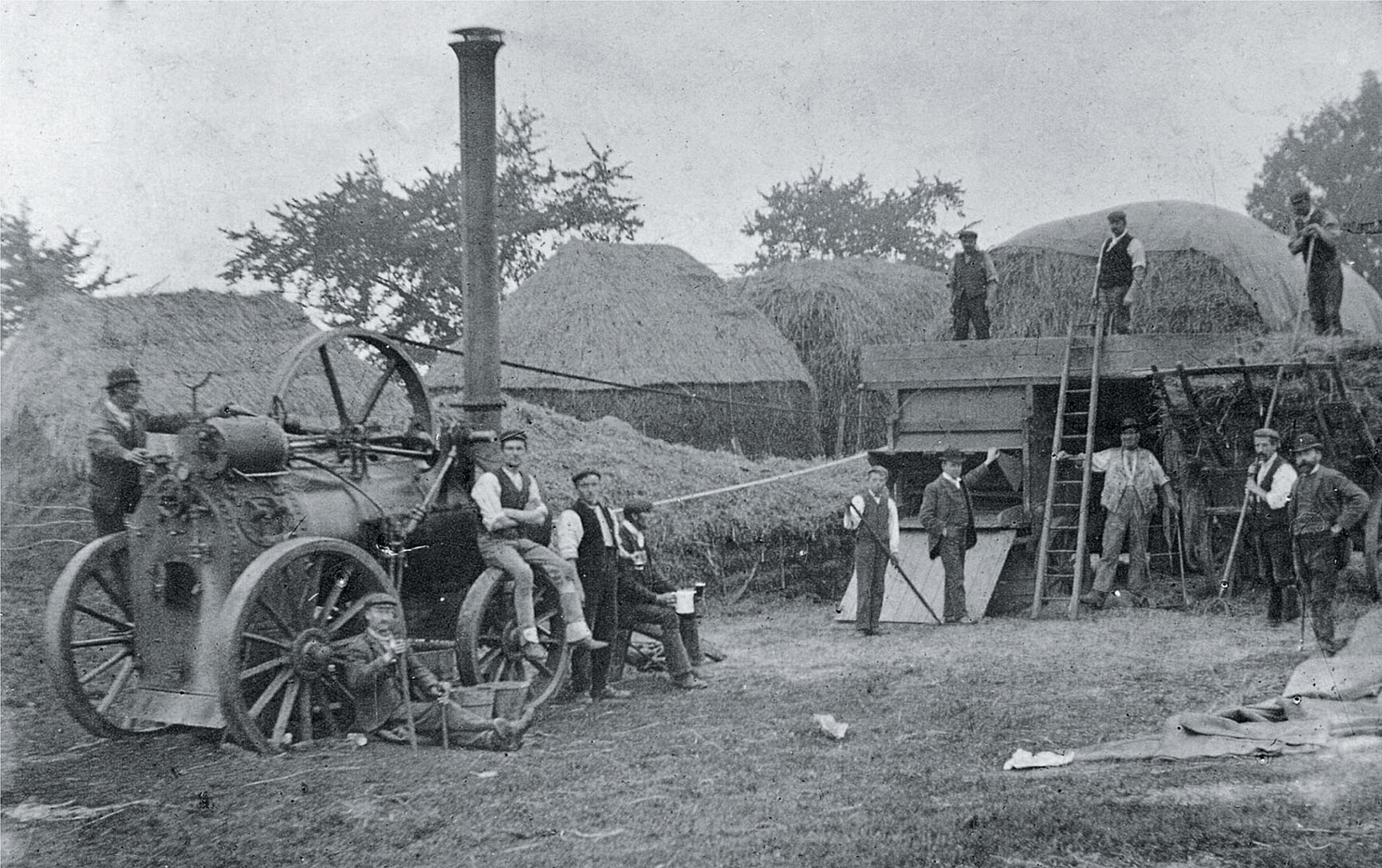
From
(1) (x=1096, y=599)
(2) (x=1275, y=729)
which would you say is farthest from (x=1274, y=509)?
(2) (x=1275, y=729)

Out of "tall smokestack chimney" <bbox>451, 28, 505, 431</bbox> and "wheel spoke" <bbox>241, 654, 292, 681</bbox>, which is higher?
"tall smokestack chimney" <bbox>451, 28, 505, 431</bbox>

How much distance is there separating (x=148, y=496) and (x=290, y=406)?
240 inches

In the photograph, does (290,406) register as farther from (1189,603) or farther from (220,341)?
(1189,603)

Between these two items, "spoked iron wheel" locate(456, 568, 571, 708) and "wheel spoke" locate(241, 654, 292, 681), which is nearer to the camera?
"wheel spoke" locate(241, 654, 292, 681)

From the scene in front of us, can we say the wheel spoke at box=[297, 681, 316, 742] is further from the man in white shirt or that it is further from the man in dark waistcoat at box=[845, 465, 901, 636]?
the man in dark waistcoat at box=[845, 465, 901, 636]

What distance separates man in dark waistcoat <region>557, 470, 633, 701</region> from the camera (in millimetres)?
9117

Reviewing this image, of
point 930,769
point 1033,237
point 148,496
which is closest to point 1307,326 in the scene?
point 1033,237

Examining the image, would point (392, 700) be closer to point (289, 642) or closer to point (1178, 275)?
point (289, 642)

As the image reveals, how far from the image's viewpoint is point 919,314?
25.3 meters

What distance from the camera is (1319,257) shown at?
1228cm

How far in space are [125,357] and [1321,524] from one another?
1063cm

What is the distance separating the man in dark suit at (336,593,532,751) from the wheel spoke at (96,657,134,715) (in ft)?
4.60

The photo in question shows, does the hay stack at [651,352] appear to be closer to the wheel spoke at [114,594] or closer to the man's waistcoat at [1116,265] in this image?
the man's waistcoat at [1116,265]

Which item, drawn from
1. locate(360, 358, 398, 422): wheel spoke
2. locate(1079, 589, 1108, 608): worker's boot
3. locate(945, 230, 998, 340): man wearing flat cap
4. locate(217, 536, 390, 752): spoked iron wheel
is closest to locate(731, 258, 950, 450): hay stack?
locate(945, 230, 998, 340): man wearing flat cap
